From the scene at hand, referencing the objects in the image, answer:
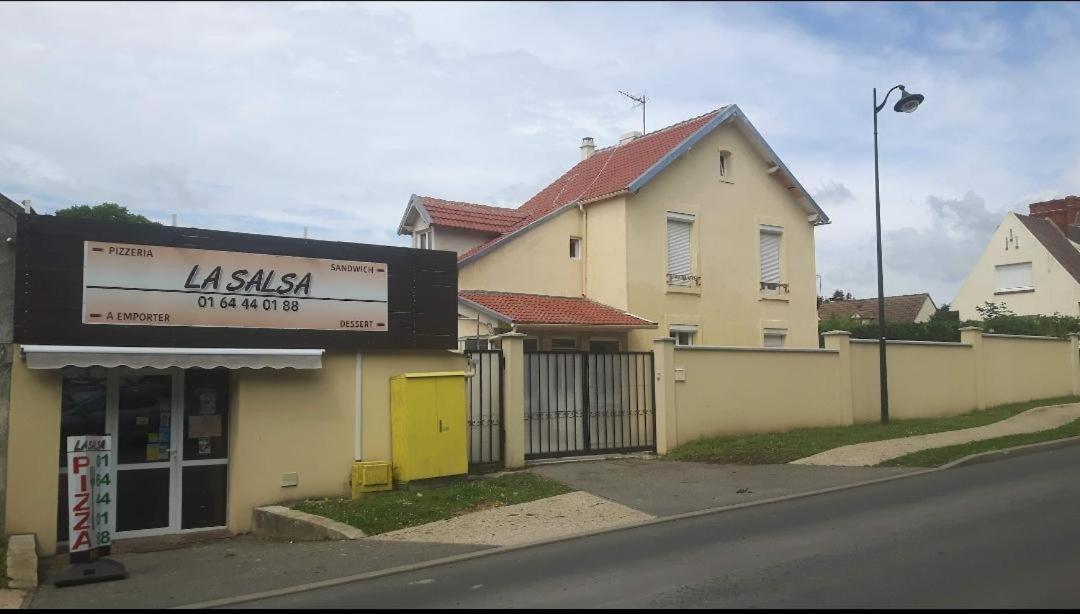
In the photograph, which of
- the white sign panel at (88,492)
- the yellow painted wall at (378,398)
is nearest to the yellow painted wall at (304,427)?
the yellow painted wall at (378,398)

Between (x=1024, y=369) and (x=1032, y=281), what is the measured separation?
19.3 m

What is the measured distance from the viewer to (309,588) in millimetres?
7891

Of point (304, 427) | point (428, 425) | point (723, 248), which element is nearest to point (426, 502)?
point (428, 425)

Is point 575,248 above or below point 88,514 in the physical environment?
above

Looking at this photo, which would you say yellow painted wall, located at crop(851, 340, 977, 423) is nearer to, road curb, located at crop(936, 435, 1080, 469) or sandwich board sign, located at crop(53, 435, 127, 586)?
road curb, located at crop(936, 435, 1080, 469)

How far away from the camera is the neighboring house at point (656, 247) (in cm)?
2052

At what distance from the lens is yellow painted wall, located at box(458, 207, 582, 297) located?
67.8 feet

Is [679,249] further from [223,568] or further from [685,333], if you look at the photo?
[223,568]

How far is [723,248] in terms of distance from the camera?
22516 millimetres

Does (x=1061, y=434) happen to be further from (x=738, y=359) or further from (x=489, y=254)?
(x=489, y=254)

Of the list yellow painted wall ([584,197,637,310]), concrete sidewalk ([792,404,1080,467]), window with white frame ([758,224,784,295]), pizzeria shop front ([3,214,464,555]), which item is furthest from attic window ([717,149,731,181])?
pizzeria shop front ([3,214,464,555])

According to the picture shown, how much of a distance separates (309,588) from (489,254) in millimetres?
13383

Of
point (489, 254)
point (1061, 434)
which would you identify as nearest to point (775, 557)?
point (1061, 434)

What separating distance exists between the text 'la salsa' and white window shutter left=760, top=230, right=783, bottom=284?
591 inches
